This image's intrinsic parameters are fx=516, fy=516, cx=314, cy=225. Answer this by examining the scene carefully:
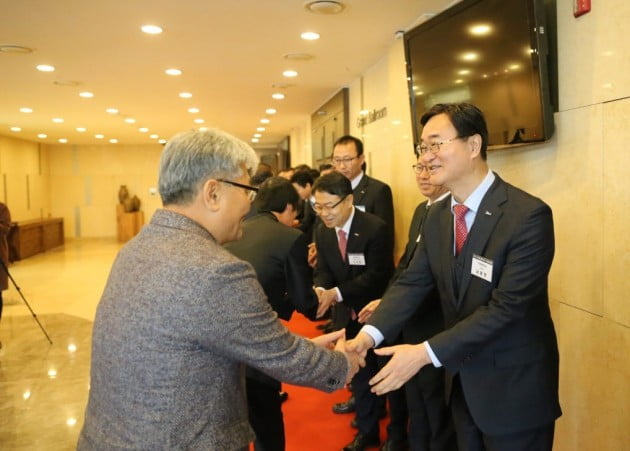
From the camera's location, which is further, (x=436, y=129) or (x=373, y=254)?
(x=373, y=254)

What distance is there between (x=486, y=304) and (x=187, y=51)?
451 cm

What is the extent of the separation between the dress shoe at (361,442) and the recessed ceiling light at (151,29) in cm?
366

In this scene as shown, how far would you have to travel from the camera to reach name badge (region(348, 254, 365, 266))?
9.64 feet

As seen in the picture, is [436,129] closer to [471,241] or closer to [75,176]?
[471,241]

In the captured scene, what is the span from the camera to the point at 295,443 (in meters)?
3.26

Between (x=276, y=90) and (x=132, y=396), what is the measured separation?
6.88 meters

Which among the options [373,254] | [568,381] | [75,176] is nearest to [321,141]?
[373,254]

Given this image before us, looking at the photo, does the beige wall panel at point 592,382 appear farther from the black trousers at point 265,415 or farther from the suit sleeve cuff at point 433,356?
the black trousers at point 265,415

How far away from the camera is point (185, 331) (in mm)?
1179

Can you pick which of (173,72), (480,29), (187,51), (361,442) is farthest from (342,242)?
(173,72)

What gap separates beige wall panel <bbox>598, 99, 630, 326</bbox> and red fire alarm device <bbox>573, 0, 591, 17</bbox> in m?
0.46

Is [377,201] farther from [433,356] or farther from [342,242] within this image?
[433,356]

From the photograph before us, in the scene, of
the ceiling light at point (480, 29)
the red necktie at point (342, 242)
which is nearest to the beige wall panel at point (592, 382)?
the red necktie at point (342, 242)

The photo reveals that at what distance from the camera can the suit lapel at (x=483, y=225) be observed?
170 cm
